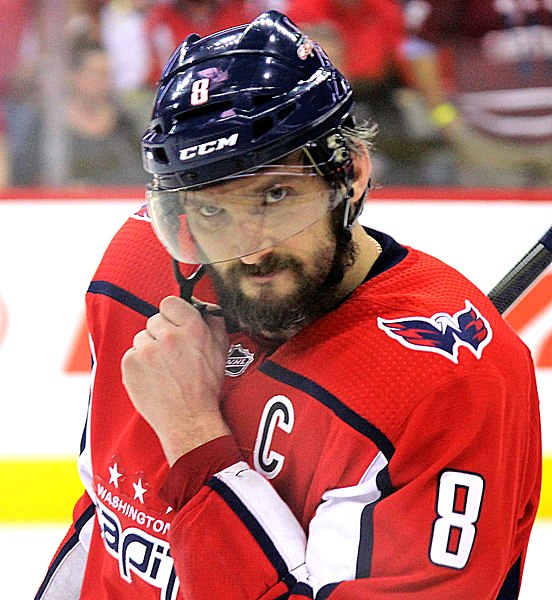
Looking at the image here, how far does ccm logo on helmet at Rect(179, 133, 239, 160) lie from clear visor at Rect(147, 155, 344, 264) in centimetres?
3

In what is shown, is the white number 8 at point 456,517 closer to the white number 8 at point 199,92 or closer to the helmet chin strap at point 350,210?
the helmet chin strap at point 350,210

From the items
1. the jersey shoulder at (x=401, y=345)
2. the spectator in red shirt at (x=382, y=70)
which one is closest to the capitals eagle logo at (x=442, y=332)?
the jersey shoulder at (x=401, y=345)

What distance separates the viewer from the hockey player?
89cm

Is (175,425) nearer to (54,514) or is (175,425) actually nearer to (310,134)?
(310,134)

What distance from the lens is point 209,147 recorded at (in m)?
0.89

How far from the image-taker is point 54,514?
2.34m

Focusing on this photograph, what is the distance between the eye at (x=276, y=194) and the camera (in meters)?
0.93

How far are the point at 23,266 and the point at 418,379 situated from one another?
165 cm

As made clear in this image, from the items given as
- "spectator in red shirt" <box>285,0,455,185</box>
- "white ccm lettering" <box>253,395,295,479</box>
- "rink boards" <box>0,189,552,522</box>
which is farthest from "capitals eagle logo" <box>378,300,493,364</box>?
"spectator in red shirt" <box>285,0,455,185</box>

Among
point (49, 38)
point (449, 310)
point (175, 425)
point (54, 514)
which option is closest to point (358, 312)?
point (449, 310)

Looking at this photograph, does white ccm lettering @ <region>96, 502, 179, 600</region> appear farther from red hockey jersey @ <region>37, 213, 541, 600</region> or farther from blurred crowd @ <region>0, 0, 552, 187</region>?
blurred crowd @ <region>0, 0, 552, 187</region>

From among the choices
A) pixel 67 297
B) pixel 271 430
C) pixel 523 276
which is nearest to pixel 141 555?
pixel 271 430

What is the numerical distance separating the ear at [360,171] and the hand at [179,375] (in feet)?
0.57

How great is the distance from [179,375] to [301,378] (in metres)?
0.11
